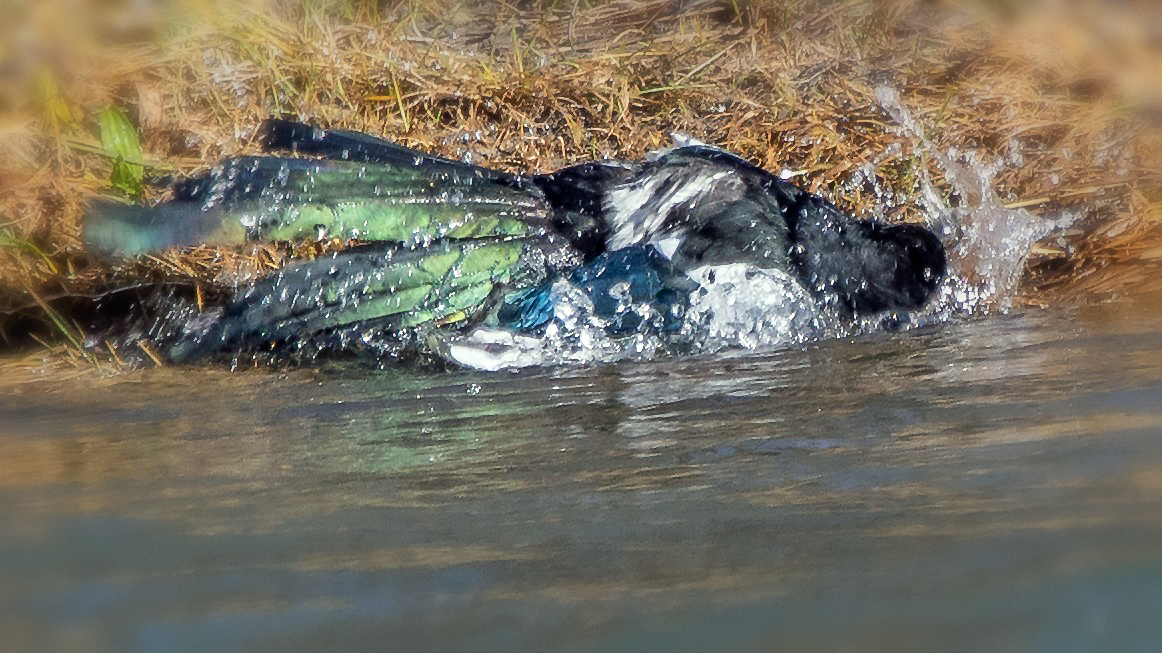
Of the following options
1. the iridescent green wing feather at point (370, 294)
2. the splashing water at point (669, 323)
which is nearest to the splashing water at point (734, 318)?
the splashing water at point (669, 323)

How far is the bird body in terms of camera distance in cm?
414

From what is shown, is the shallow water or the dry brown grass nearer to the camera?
the shallow water

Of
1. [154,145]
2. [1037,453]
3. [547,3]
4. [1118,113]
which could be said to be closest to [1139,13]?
[1118,113]

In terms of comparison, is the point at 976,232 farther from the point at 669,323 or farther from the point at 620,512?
the point at 620,512

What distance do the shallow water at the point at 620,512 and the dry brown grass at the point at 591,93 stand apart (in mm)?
1639

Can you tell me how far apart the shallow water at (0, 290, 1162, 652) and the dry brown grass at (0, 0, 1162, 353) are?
1639mm

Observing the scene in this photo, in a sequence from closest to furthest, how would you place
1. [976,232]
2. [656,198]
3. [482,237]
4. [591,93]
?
[482,237]
[656,198]
[976,232]
[591,93]

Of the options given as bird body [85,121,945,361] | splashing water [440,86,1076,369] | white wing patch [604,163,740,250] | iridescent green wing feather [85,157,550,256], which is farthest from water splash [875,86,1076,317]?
iridescent green wing feather [85,157,550,256]

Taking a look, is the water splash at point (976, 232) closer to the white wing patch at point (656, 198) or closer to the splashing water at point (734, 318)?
the splashing water at point (734, 318)

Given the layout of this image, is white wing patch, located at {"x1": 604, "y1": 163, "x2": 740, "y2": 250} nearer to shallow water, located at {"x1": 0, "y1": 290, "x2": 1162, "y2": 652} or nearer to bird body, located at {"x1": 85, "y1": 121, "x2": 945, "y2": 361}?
bird body, located at {"x1": 85, "y1": 121, "x2": 945, "y2": 361}

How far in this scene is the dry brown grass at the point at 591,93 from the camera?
5.14m

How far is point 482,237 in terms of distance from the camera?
4340 mm

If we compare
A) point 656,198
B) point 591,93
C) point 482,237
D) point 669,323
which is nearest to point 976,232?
point 656,198

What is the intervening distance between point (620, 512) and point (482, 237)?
2220mm
